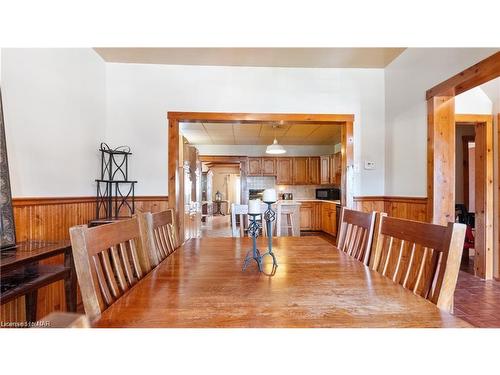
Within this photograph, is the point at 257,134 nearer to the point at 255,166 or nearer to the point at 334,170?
the point at 255,166

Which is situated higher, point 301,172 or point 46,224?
point 301,172

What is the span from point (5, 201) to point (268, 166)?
19.7 ft

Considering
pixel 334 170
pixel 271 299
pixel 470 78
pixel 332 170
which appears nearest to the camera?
pixel 271 299

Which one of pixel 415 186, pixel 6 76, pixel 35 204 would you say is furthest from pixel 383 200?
pixel 6 76

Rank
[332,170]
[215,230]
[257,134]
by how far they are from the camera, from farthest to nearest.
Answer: [215,230], [332,170], [257,134]

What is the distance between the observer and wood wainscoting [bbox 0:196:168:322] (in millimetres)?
1778

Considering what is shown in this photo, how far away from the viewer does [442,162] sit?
2.47 metres

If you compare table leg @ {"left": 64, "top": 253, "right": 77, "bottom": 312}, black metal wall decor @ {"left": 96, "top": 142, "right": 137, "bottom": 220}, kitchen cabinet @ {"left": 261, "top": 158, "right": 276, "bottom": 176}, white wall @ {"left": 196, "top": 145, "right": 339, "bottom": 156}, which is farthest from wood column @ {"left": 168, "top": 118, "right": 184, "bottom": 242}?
kitchen cabinet @ {"left": 261, "top": 158, "right": 276, "bottom": 176}

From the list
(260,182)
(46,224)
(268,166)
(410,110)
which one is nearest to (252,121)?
(410,110)

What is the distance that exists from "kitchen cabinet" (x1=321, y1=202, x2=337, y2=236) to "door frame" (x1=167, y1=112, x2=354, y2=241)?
2.95m

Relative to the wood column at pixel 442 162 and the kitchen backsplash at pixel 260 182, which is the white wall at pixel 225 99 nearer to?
the wood column at pixel 442 162

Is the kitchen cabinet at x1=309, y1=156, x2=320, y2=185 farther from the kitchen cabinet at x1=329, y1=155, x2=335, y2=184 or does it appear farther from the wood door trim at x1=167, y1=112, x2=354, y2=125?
the wood door trim at x1=167, y1=112, x2=354, y2=125
